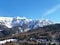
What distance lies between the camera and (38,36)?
100250mm

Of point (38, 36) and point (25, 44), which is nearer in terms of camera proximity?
point (25, 44)

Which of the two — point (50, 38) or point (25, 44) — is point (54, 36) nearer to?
point (50, 38)

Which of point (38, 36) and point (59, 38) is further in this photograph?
point (38, 36)

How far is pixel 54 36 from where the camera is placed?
319 ft

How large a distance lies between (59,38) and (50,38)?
4.28 m

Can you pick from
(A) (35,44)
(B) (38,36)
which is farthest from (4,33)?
(A) (35,44)

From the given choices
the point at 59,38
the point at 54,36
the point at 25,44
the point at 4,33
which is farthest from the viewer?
the point at 4,33

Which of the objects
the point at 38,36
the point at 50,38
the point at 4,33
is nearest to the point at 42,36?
the point at 38,36

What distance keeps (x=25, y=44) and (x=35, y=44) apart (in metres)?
4.12

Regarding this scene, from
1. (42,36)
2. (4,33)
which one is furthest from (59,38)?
(4,33)

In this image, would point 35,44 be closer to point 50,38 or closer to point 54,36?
point 50,38

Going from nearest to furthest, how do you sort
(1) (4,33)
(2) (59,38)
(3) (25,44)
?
(3) (25,44) < (2) (59,38) < (1) (4,33)

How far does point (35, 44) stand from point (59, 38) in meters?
23.1

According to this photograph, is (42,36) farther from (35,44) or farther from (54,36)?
(35,44)
